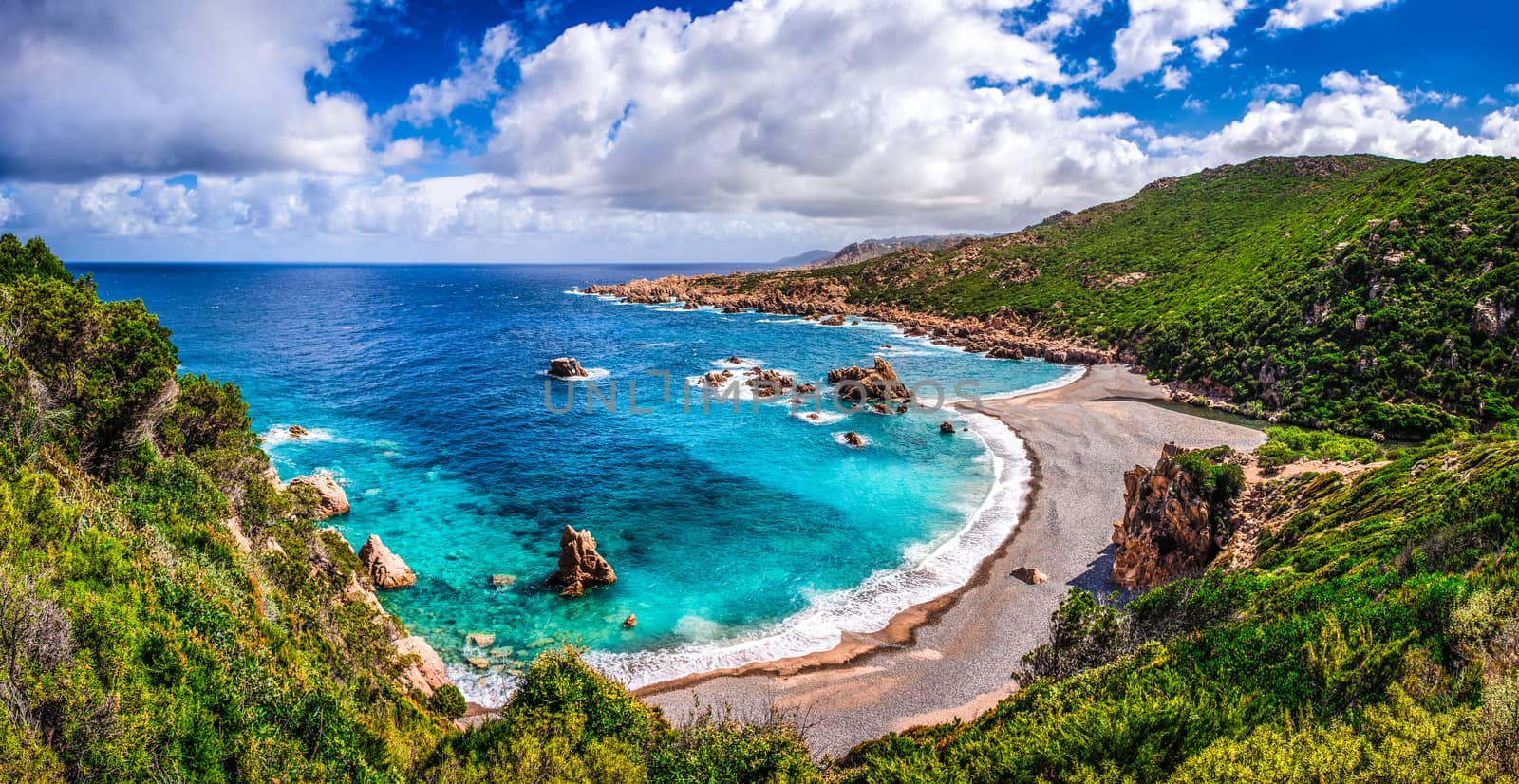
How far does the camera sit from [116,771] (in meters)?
9.01

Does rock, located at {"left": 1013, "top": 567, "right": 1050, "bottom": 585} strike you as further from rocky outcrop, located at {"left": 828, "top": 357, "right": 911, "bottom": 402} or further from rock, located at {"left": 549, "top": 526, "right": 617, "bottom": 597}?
rocky outcrop, located at {"left": 828, "top": 357, "right": 911, "bottom": 402}

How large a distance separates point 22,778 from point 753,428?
47.8 meters

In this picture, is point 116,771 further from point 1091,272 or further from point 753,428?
point 1091,272

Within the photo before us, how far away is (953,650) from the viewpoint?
2536 cm

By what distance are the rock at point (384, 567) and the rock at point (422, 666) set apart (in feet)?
19.4

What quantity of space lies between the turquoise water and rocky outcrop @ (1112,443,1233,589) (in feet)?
22.8

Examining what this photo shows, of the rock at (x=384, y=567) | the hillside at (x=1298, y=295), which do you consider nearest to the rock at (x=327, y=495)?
the rock at (x=384, y=567)

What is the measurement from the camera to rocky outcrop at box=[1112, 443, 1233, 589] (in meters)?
26.4

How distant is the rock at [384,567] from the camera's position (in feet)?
96.3

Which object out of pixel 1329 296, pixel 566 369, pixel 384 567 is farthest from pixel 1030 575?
pixel 566 369

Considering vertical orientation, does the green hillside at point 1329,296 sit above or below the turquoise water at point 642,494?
above

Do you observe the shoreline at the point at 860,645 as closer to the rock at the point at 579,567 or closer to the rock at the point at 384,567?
the rock at the point at 579,567

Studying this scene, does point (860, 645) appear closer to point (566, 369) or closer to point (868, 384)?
point (868, 384)

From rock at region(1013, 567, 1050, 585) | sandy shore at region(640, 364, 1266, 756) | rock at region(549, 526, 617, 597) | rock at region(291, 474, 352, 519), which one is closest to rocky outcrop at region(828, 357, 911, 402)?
sandy shore at region(640, 364, 1266, 756)
